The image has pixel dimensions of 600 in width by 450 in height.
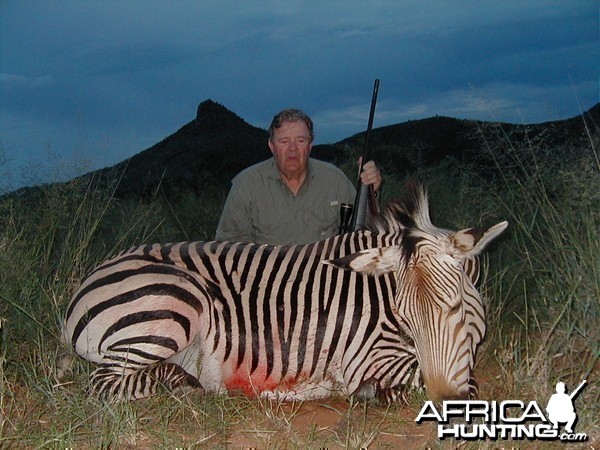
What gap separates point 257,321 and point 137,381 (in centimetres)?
67

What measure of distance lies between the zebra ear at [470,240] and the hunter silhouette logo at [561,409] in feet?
2.25

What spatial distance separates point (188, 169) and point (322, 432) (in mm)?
11473

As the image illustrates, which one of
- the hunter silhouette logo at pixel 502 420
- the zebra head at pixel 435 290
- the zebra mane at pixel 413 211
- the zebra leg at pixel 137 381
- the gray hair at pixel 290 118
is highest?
the gray hair at pixel 290 118

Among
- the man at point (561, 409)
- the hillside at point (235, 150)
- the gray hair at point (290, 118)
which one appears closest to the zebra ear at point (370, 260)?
the man at point (561, 409)

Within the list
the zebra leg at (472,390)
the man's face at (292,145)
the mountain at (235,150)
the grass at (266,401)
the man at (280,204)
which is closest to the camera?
the grass at (266,401)

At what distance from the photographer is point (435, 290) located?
2.85 m

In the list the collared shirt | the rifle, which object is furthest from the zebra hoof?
the collared shirt

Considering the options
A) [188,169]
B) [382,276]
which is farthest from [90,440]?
[188,169]

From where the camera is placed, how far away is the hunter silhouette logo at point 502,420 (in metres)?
2.91

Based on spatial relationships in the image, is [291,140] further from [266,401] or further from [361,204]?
[266,401]

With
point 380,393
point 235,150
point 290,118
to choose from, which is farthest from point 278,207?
point 235,150

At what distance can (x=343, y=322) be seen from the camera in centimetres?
360

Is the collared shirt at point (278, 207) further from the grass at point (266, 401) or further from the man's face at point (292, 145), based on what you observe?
the grass at point (266, 401)

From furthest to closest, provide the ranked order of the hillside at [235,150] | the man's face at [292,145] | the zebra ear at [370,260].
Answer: the hillside at [235,150], the man's face at [292,145], the zebra ear at [370,260]
